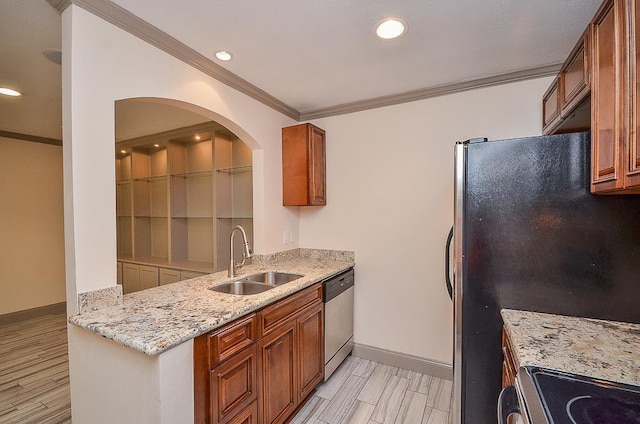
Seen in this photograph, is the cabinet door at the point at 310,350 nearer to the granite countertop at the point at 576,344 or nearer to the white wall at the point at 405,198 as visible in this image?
the white wall at the point at 405,198

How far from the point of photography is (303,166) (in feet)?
8.98

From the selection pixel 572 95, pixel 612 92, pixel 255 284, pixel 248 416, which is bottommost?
pixel 248 416

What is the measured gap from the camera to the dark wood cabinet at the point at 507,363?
1.14 metres

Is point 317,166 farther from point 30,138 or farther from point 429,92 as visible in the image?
point 30,138

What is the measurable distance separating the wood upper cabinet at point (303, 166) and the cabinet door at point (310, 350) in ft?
3.48

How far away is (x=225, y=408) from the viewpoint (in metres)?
1.34

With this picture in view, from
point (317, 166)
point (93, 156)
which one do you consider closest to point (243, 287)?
point (93, 156)

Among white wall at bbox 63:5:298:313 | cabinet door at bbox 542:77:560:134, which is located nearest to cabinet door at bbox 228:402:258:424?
white wall at bbox 63:5:298:313

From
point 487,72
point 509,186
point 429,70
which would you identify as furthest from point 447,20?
point 509,186

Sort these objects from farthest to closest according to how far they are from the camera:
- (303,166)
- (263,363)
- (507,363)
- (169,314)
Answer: (303,166) < (263,363) < (169,314) < (507,363)

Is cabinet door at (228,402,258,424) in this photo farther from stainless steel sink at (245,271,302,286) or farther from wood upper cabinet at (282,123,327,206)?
wood upper cabinet at (282,123,327,206)

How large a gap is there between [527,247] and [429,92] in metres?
1.62

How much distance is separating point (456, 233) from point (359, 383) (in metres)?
1.61

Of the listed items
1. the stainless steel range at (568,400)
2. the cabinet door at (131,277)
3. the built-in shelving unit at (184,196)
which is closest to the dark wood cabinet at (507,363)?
the stainless steel range at (568,400)
